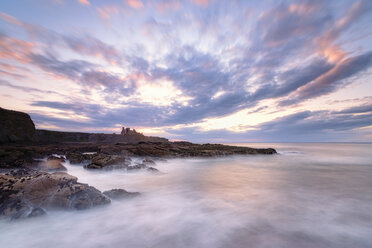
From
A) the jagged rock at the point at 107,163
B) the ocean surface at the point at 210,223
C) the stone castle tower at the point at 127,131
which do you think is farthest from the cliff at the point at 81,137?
the ocean surface at the point at 210,223

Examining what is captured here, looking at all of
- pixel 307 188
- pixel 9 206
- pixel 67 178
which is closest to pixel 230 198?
pixel 307 188

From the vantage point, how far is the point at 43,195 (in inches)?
174

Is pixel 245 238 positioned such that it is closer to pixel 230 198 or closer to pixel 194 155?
pixel 230 198

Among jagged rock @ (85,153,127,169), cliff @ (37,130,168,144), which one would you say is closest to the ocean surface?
jagged rock @ (85,153,127,169)

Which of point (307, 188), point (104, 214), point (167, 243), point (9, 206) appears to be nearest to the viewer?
point (167, 243)

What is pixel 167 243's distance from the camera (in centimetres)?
330

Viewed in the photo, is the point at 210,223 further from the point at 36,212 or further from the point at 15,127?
the point at 15,127

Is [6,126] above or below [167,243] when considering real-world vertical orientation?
above

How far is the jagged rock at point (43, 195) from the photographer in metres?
4.04

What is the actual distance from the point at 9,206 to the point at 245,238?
5.41 meters

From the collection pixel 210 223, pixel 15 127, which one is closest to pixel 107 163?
pixel 210 223

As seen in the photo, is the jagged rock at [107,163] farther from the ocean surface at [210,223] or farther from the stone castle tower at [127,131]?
the stone castle tower at [127,131]

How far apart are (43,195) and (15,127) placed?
98.6 feet

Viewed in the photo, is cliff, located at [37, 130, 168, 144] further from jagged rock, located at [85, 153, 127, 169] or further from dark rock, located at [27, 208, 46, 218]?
dark rock, located at [27, 208, 46, 218]
